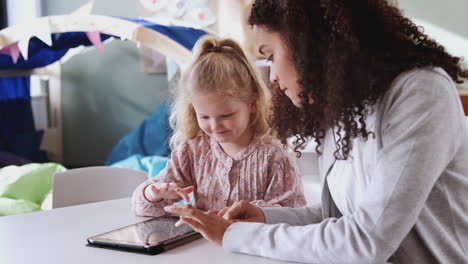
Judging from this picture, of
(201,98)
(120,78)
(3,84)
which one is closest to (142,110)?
(120,78)

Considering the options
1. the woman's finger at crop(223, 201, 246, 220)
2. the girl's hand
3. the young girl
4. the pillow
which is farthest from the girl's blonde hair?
the pillow

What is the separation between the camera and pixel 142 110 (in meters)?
4.28

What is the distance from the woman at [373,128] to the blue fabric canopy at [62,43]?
6.59 ft

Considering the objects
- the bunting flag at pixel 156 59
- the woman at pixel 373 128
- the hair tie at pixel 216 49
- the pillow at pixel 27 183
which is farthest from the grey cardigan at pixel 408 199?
the bunting flag at pixel 156 59

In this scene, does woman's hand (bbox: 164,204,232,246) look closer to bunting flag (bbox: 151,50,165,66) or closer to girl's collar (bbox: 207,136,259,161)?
girl's collar (bbox: 207,136,259,161)

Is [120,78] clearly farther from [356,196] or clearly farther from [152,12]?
[356,196]

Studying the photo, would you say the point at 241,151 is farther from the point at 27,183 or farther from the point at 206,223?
the point at 27,183

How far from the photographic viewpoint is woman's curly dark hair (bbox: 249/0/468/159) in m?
0.74

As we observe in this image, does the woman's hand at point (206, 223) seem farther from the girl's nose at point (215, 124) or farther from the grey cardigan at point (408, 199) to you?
the girl's nose at point (215, 124)

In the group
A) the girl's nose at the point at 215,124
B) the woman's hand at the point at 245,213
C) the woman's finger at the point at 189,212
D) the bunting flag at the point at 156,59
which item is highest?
the girl's nose at the point at 215,124

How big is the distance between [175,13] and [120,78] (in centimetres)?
71

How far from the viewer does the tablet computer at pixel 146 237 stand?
880 millimetres

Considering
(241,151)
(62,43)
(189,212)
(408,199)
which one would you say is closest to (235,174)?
(241,151)

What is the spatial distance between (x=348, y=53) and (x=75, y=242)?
23.1 inches
